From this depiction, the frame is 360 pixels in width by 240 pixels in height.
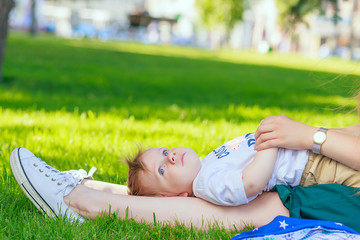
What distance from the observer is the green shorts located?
5.83ft

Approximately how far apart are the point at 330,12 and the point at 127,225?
4.93 metres

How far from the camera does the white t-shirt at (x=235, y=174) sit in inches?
72.8

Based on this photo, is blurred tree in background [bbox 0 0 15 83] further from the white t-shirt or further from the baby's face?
the white t-shirt

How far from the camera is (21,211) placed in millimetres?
1949

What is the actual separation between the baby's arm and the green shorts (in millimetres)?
124

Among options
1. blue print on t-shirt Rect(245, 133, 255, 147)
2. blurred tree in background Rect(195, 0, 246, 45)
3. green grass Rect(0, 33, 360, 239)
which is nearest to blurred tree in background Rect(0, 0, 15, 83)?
green grass Rect(0, 33, 360, 239)

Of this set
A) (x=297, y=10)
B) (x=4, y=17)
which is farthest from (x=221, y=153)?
(x=4, y=17)

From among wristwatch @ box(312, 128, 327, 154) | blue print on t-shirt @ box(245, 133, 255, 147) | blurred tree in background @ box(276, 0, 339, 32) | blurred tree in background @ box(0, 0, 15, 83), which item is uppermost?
blurred tree in background @ box(276, 0, 339, 32)

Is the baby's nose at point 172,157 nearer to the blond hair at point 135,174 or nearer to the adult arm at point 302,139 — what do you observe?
the blond hair at point 135,174

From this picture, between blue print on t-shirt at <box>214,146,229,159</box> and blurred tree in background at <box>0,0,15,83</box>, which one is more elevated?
blurred tree in background at <box>0,0,15,83</box>

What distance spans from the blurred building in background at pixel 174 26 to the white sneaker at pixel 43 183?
34906 mm

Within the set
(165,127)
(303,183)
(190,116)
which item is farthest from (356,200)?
(190,116)

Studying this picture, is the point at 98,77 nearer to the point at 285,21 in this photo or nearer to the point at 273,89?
the point at 273,89

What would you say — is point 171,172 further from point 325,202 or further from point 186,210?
point 325,202
